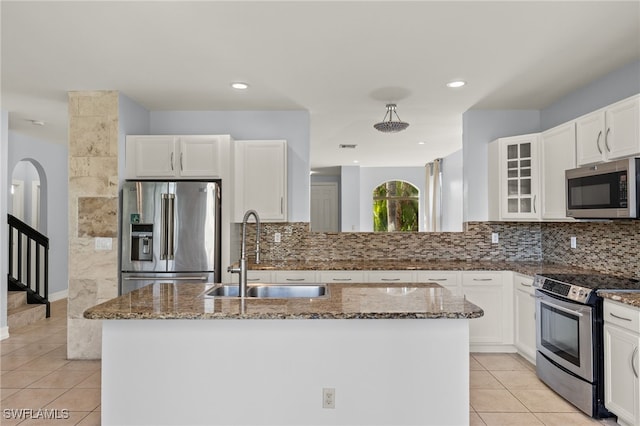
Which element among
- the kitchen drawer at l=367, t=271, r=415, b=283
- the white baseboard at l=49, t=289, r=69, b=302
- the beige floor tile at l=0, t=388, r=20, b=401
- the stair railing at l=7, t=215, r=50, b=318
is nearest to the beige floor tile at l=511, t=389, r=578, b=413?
the kitchen drawer at l=367, t=271, r=415, b=283

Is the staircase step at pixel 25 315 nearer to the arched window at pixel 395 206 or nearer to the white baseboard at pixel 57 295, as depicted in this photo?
the white baseboard at pixel 57 295

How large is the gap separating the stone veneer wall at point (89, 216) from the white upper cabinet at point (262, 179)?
3.81ft

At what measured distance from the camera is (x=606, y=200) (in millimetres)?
2990

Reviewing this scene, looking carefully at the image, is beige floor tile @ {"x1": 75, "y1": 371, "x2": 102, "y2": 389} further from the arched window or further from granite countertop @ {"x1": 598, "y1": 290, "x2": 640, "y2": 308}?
the arched window

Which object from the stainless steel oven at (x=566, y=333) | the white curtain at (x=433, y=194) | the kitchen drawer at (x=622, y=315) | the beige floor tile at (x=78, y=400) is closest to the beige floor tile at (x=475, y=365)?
the stainless steel oven at (x=566, y=333)

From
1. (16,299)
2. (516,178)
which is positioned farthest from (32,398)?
(516,178)

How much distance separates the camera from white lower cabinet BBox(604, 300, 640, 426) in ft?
8.15

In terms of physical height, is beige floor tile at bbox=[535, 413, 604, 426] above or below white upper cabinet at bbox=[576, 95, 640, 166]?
below

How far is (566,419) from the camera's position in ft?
9.30

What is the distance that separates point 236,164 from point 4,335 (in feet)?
10.6

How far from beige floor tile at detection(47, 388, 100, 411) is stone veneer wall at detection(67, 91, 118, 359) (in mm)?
765

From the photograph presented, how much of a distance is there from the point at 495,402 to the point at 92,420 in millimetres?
2788

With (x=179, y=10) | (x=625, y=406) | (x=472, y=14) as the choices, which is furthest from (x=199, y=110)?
(x=625, y=406)

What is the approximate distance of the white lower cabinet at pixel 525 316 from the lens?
3.79 m
